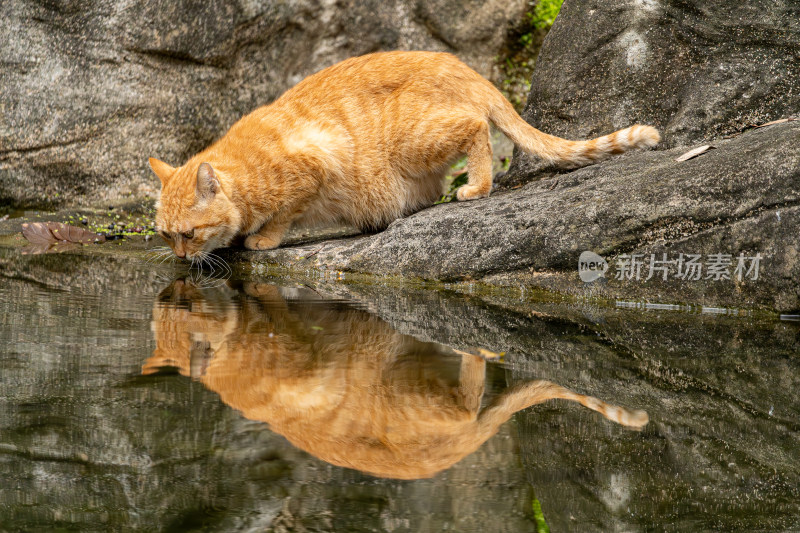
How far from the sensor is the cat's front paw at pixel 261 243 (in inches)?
237

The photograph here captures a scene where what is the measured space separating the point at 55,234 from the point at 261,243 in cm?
208

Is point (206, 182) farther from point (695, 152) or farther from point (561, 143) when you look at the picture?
point (695, 152)

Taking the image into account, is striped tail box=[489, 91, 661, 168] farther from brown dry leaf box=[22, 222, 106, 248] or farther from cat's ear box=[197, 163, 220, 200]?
brown dry leaf box=[22, 222, 106, 248]

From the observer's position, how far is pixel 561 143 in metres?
5.88

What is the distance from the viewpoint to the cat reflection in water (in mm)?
2273

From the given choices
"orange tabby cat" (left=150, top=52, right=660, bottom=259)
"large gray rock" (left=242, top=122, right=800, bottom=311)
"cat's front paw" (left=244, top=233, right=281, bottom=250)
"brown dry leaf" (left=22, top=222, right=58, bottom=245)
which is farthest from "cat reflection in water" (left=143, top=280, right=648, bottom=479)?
"brown dry leaf" (left=22, top=222, right=58, bottom=245)

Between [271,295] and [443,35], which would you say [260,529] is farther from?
[443,35]

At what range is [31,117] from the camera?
738 centimetres

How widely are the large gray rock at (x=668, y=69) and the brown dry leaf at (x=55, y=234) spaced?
12.4 ft

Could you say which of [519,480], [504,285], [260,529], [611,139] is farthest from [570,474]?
[611,139]

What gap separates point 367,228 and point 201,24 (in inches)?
122

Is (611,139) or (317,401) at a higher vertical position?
(611,139)

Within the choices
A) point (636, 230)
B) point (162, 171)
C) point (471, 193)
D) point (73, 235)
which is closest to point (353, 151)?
point (471, 193)

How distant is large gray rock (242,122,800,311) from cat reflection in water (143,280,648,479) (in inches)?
54.3
